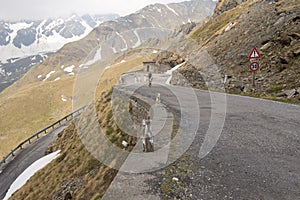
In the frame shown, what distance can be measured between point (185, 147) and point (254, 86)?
42.1 feet

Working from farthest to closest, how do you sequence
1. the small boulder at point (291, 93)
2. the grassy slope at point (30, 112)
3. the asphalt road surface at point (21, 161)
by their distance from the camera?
the grassy slope at point (30, 112) → the asphalt road surface at point (21, 161) → the small boulder at point (291, 93)

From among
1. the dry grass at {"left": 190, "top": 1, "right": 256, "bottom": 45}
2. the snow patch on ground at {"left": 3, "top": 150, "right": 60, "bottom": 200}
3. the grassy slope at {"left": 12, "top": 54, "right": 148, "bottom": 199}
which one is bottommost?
the snow patch on ground at {"left": 3, "top": 150, "right": 60, "bottom": 200}

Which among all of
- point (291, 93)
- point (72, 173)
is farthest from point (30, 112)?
point (291, 93)

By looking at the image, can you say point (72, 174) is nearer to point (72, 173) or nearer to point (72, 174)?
point (72, 174)

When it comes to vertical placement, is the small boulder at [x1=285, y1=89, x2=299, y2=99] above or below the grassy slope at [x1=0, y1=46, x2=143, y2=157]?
above

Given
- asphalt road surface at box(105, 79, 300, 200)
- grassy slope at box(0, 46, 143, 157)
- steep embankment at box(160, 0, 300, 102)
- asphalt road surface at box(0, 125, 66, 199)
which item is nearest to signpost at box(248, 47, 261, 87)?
steep embankment at box(160, 0, 300, 102)

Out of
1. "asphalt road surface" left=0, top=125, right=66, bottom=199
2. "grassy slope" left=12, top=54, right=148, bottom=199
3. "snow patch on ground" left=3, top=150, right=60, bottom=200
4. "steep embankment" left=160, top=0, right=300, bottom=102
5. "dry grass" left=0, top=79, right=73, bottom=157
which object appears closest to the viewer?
"grassy slope" left=12, top=54, right=148, bottom=199

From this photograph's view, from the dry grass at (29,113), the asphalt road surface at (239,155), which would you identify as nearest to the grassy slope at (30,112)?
the dry grass at (29,113)

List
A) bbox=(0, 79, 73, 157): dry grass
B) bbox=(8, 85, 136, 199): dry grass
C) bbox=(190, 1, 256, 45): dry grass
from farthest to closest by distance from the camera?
1. bbox=(0, 79, 73, 157): dry grass
2. bbox=(190, 1, 256, 45): dry grass
3. bbox=(8, 85, 136, 199): dry grass

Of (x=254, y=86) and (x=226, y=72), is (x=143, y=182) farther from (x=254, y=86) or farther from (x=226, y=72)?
(x=226, y=72)

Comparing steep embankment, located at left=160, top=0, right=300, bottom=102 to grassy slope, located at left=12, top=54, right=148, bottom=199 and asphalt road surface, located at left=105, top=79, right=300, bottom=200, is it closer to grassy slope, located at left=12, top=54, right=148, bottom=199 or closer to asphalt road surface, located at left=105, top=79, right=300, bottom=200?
asphalt road surface, located at left=105, top=79, right=300, bottom=200

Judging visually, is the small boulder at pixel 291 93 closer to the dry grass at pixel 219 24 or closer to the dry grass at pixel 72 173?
the dry grass at pixel 72 173

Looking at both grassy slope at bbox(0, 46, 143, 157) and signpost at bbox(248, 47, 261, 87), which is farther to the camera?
grassy slope at bbox(0, 46, 143, 157)

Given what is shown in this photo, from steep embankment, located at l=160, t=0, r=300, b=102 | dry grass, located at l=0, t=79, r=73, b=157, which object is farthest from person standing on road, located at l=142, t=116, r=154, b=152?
dry grass, located at l=0, t=79, r=73, b=157
